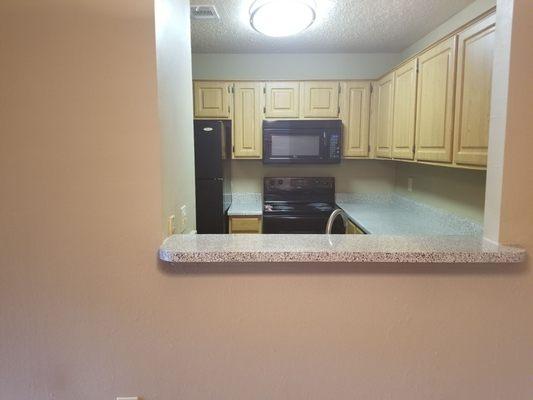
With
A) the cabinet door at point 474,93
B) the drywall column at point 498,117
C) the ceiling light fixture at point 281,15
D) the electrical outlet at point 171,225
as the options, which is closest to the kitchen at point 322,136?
the cabinet door at point 474,93

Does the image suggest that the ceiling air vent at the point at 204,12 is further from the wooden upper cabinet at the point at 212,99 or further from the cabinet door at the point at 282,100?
the cabinet door at the point at 282,100

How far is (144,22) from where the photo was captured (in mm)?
1063

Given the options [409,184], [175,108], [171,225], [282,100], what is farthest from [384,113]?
[171,225]

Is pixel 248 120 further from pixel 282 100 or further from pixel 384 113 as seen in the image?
pixel 384 113

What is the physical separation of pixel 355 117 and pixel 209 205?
1.68m

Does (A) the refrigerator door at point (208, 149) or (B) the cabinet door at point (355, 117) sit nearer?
(A) the refrigerator door at point (208, 149)

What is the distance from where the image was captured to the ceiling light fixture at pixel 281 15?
1.89 metres

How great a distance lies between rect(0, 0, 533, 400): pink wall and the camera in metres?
1.08

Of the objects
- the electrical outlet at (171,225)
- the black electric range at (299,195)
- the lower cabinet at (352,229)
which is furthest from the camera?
the black electric range at (299,195)

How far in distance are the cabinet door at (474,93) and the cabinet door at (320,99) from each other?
1540 millimetres

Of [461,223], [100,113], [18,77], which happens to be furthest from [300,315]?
[461,223]

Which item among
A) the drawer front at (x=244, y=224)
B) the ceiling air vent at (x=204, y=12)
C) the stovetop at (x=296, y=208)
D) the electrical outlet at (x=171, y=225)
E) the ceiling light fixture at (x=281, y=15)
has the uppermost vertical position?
the ceiling air vent at (x=204, y=12)

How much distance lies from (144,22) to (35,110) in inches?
17.9

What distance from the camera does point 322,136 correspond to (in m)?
3.22
